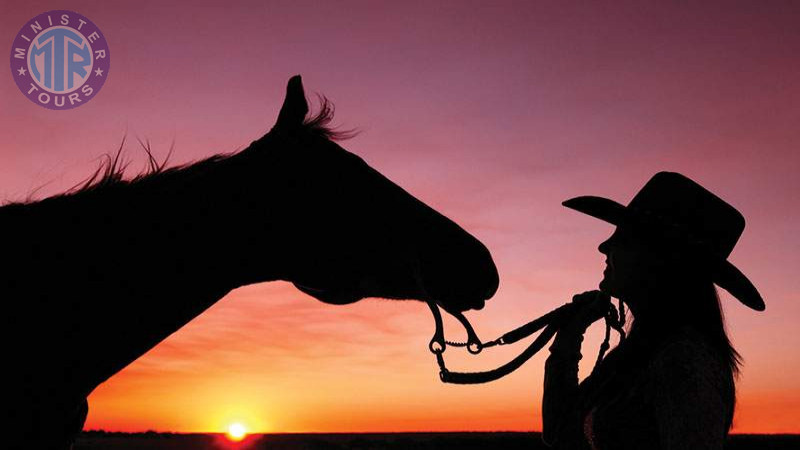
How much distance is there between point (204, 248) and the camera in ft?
8.91

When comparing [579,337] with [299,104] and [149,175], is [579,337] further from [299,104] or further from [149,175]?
[149,175]

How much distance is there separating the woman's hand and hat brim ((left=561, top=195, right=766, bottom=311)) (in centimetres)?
39

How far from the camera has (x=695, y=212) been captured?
279 cm

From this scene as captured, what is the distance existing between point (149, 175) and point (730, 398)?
264cm

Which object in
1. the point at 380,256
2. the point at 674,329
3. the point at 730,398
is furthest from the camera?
the point at 380,256

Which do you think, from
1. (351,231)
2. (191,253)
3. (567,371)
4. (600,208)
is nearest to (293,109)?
(351,231)

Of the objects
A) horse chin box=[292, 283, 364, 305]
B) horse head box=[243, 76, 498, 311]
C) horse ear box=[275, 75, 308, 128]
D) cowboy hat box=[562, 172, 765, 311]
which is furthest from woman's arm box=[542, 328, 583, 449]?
horse ear box=[275, 75, 308, 128]

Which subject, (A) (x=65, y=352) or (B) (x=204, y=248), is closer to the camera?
(A) (x=65, y=352)

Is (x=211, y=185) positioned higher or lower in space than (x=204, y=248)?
higher

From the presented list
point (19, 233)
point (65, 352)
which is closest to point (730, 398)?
point (65, 352)

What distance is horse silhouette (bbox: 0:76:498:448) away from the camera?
95.8 inches

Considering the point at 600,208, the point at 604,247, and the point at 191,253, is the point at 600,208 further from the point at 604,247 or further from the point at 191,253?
the point at 191,253

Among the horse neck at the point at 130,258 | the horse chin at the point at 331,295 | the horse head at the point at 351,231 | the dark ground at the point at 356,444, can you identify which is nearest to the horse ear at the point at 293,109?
the horse head at the point at 351,231

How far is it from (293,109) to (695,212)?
1.95 m
